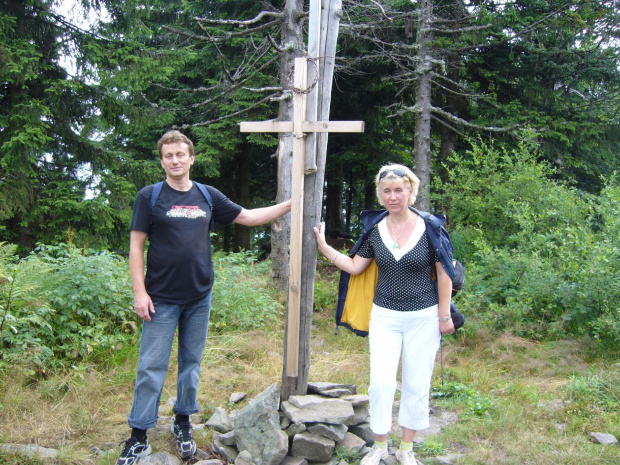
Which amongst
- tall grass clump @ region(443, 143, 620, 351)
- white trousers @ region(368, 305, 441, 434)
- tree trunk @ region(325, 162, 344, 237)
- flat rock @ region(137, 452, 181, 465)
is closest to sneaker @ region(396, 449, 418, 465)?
white trousers @ region(368, 305, 441, 434)

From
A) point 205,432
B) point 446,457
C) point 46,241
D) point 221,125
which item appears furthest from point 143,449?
point 221,125

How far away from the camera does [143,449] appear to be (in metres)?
3.57

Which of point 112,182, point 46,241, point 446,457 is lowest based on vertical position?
point 446,457

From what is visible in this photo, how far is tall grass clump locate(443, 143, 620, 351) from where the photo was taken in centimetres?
649

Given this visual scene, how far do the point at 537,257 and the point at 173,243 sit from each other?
5.75 meters

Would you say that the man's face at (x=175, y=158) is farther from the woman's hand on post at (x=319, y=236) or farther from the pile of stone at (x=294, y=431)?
the pile of stone at (x=294, y=431)

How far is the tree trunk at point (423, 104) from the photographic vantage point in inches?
451

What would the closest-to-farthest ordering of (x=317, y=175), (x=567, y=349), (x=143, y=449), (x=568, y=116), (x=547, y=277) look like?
(x=143, y=449) → (x=317, y=175) → (x=567, y=349) → (x=547, y=277) → (x=568, y=116)

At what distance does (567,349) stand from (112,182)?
7972 mm

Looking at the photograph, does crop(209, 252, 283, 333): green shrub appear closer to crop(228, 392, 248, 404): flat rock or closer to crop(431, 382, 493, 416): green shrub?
crop(228, 392, 248, 404): flat rock

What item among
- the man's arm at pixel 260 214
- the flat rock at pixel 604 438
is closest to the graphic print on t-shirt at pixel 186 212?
the man's arm at pixel 260 214

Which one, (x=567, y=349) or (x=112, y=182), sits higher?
(x=112, y=182)

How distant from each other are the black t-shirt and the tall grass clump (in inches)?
192

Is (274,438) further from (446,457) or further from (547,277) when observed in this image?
(547,277)
